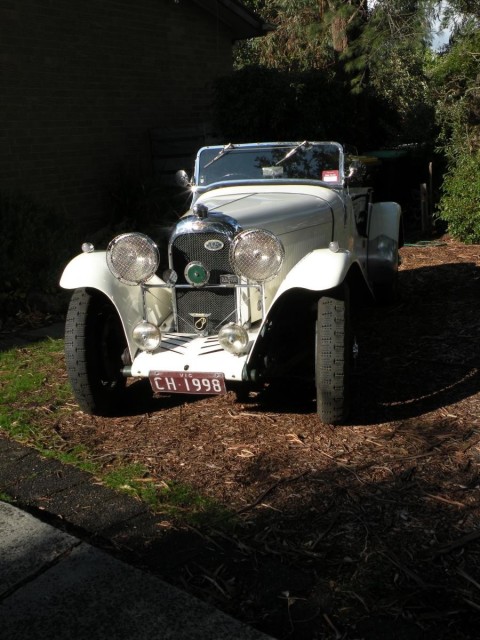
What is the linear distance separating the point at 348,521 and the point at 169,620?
1.03 metres

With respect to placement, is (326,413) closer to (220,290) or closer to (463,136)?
(220,290)

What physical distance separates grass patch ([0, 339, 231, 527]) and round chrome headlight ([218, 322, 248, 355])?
83 centimetres

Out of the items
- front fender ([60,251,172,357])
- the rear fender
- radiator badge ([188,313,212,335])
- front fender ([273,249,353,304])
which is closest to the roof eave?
the rear fender

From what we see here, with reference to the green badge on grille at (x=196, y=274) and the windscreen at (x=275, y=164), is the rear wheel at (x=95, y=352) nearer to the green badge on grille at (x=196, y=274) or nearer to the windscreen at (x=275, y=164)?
the green badge on grille at (x=196, y=274)

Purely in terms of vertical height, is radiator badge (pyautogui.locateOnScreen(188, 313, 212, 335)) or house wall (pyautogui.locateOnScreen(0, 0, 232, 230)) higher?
house wall (pyautogui.locateOnScreen(0, 0, 232, 230))

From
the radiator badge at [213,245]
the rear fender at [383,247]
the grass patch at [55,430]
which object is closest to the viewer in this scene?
the grass patch at [55,430]

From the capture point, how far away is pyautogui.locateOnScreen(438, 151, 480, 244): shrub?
1048 cm

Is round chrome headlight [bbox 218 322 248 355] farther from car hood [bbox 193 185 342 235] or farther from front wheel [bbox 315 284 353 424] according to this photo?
car hood [bbox 193 185 342 235]

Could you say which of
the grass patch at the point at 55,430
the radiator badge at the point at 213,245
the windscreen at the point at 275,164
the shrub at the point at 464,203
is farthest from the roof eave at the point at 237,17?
the radiator badge at the point at 213,245

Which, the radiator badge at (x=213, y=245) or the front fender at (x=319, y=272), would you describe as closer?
the front fender at (x=319, y=272)

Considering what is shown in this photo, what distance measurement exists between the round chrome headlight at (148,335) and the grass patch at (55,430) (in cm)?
70

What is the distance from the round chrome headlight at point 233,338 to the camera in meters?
4.34

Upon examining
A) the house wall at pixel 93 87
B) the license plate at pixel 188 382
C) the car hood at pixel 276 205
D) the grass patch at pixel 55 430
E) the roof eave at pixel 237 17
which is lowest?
the grass patch at pixel 55 430

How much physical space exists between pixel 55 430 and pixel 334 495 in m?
1.93
